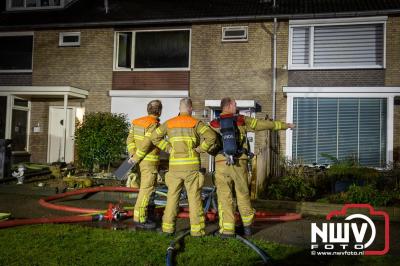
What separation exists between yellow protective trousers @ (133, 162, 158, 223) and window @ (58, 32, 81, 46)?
1077cm

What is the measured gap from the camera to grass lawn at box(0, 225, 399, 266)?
452 centimetres

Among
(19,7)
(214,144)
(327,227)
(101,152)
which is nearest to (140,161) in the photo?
(214,144)

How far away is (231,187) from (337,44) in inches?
370

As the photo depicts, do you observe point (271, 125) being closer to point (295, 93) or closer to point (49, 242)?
point (49, 242)

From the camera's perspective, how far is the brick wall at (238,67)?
1365 centimetres

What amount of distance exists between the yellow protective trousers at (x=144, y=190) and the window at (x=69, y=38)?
10.8 meters

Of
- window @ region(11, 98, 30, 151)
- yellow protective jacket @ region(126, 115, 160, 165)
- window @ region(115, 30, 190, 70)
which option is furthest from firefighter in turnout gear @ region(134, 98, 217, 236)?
window @ region(11, 98, 30, 151)

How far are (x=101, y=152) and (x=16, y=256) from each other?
706cm

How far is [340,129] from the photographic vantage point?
43.3 ft

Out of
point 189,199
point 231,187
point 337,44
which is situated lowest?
point 189,199

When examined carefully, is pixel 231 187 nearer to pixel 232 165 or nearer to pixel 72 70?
pixel 232 165

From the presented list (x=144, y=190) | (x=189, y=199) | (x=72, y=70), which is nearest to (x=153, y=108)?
(x=144, y=190)

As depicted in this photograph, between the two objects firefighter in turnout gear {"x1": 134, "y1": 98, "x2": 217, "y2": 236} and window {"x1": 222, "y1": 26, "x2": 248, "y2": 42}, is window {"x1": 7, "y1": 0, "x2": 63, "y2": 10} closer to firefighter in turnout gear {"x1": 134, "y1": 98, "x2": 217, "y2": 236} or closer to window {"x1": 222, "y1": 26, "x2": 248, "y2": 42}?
window {"x1": 222, "y1": 26, "x2": 248, "y2": 42}

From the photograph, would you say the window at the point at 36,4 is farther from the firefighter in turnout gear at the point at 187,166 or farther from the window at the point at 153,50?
the firefighter in turnout gear at the point at 187,166
